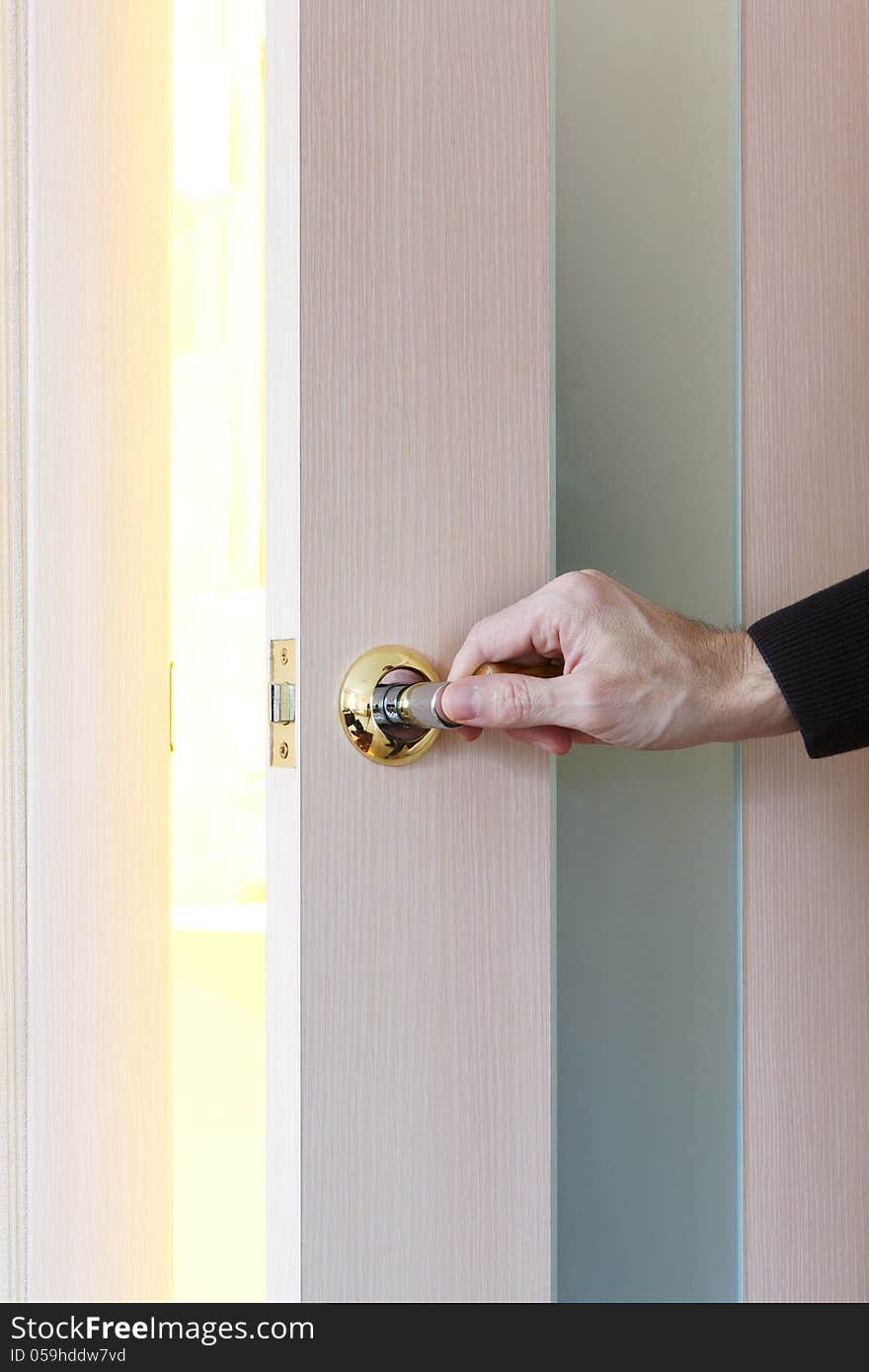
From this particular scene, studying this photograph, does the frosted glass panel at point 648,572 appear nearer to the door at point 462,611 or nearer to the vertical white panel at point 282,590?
the door at point 462,611

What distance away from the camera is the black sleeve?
655 millimetres

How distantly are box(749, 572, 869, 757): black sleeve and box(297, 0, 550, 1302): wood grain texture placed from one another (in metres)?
0.14

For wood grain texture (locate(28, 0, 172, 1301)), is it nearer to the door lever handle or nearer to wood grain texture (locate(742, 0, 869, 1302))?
the door lever handle

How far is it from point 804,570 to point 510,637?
286mm

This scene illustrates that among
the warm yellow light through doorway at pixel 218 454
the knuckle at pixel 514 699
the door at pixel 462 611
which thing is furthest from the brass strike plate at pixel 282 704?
the warm yellow light through doorway at pixel 218 454

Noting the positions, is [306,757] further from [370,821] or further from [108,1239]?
[108,1239]

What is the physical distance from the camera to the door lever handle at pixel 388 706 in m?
0.61

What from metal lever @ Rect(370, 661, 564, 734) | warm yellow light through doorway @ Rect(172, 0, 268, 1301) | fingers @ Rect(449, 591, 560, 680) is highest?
warm yellow light through doorway @ Rect(172, 0, 268, 1301)

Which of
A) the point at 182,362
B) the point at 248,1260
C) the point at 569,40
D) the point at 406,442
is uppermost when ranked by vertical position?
the point at 182,362

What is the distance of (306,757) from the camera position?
23.7 inches

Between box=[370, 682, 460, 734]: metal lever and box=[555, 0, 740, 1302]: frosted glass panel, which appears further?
box=[555, 0, 740, 1302]: frosted glass panel

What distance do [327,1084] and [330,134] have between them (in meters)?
0.48

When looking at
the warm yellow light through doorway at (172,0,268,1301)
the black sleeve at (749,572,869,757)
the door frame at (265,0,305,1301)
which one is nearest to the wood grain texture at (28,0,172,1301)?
the door frame at (265,0,305,1301)

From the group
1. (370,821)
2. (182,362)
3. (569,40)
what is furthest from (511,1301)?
(182,362)
